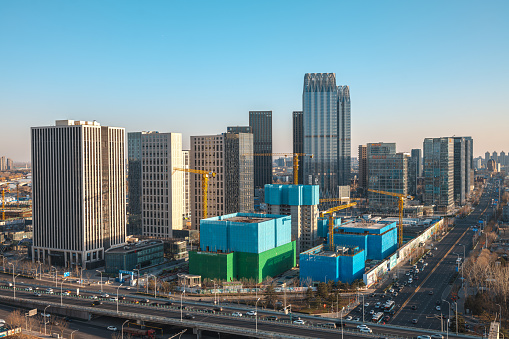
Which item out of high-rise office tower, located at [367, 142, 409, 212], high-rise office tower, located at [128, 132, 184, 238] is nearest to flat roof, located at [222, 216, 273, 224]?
high-rise office tower, located at [128, 132, 184, 238]

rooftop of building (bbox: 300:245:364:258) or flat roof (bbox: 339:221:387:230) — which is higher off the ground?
flat roof (bbox: 339:221:387:230)

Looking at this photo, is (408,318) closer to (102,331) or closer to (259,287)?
(259,287)

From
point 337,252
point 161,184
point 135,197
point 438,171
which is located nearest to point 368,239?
point 337,252

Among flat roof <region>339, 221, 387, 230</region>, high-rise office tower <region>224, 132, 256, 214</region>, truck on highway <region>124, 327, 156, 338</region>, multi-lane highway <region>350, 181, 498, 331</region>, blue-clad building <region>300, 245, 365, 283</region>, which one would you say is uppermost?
high-rise office tower <region>224, 132, 256, 214</region>

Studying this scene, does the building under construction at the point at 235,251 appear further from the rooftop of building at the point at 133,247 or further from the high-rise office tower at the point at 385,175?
the high-rise office tower at the point at 385,175

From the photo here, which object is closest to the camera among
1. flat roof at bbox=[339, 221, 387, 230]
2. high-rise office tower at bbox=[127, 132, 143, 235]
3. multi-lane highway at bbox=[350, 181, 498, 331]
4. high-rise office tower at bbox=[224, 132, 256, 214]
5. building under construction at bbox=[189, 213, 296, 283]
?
multi-lane highway at bbox=[350, 181, 498, 331]

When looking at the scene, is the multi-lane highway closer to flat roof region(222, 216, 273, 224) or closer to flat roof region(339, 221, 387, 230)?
flat roof region(339, 221, 387, 230)

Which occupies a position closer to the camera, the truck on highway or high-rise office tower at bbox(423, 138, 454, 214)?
the truck on highway

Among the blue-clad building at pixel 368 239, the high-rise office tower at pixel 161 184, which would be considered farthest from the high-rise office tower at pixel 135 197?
the blue-clad building at pixel 368 239

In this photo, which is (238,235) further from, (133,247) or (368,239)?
(368,239)
